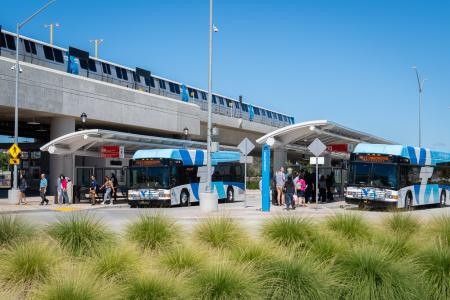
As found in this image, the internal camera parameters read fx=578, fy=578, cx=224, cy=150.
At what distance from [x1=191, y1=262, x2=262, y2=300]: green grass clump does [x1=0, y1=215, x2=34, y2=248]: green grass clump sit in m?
3.91

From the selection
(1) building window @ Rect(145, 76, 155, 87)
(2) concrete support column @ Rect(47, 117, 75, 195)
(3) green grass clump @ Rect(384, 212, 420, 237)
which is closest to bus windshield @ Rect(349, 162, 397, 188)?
(3) green grass clump @ Rect(384, 212, 420, 237)

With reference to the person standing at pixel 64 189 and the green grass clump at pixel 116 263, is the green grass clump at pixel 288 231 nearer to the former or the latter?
the green grass clump at pixel 116 263

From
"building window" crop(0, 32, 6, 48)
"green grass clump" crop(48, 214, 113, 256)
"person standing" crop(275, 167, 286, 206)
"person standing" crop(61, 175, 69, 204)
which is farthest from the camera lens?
"building window" crop(0, 32, 6, 48)

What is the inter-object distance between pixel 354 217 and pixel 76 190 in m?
23.4

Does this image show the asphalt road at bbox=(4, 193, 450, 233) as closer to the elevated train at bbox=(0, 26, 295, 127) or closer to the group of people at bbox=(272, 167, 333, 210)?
the group of people at bbox=(272, 167, 333, 210)

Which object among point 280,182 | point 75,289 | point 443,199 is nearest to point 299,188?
point 280,182

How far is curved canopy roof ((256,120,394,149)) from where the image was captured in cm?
2838

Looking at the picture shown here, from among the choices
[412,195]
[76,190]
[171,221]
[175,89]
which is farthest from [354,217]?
[175,89]

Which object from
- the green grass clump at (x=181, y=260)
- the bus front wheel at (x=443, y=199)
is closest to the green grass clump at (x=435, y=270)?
the green grass clump at (x=181, y=260)

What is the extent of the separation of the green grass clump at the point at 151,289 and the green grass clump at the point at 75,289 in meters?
0.17

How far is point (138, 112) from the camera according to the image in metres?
43.8

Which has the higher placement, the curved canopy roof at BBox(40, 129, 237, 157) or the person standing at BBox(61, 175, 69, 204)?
the curved canopy roof at BBox(40, 129, 237, 157)

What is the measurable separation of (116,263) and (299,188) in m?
20.8

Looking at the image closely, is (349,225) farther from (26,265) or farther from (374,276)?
(26,265)
